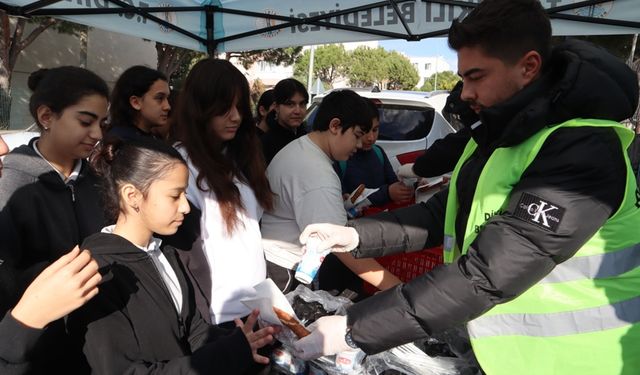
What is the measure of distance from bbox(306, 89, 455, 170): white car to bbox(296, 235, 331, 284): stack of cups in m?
4.12

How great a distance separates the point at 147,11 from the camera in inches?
169

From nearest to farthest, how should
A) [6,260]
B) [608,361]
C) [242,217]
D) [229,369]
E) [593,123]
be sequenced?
1. [593,123]
2. [608,361]
3. [229,369]
4. [6,260]
5. [242,217]

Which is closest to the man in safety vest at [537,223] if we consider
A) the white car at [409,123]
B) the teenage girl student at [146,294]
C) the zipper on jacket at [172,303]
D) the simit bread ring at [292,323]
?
the simit bread ring at [292,323]

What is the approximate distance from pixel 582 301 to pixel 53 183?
203 cm

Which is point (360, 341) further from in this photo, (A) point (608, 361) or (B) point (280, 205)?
(B) point (280, 205)

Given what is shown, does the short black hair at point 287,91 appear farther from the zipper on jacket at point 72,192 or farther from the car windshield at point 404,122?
the zipper on jacket at point 72,192

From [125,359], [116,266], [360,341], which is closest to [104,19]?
[116,266]

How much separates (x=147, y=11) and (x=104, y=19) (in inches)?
14.9

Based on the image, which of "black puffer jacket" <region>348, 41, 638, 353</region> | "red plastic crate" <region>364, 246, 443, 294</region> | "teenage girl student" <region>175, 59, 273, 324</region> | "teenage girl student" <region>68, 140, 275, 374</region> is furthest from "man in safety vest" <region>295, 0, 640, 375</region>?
"red plastic crate" <region>364, 246, 443, 294</region>

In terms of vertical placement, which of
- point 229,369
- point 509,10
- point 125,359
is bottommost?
point 229,369

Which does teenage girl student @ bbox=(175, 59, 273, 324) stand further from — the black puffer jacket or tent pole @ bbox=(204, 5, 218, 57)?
tent pole @ bbox=(204, 5, 218, 57)

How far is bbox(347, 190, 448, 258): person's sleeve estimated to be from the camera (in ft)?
6.10

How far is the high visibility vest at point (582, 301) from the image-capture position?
1.31 metres

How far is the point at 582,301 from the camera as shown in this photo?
1312 mm
